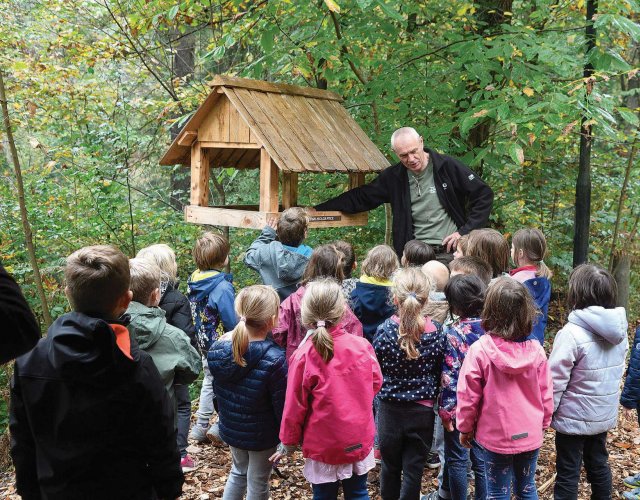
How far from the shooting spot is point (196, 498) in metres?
4.06

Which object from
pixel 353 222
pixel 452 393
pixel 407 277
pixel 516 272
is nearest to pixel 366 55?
pixel 353 222

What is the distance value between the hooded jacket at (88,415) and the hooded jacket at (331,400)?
2.84 ft

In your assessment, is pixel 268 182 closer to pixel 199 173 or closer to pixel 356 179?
pixel 199 173

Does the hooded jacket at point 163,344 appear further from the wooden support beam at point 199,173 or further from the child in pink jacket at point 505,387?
the wooden support beam at point 199,173

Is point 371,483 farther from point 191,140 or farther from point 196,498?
point 191,140

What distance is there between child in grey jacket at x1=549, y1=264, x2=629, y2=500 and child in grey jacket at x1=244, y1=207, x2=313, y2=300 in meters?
1.86

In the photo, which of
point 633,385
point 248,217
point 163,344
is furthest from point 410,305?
point 633,385

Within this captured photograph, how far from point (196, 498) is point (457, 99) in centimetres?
384

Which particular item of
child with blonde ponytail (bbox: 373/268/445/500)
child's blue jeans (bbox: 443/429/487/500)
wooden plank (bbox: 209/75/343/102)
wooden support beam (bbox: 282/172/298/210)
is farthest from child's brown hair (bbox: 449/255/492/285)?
wooden plank (bbox: 209/75/343/102)

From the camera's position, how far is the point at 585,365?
3.40 metres

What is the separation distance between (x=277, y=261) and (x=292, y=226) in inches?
11.0

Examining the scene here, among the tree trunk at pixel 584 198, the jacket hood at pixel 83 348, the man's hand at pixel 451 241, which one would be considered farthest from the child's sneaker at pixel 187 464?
the tree trunk at pixel 584 198

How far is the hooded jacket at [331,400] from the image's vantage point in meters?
3.00

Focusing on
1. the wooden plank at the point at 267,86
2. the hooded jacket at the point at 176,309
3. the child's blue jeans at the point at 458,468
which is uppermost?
the wooden plank at the point at 267,86
